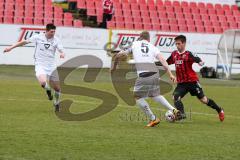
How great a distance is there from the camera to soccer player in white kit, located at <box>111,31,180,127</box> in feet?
44.5

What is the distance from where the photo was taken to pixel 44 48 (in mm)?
16875

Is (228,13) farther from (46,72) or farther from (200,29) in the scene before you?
(46,72)

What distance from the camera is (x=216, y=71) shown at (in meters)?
33.4

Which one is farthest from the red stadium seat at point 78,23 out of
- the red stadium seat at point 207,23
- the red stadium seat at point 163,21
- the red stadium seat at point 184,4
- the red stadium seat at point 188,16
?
the red stadium seat at point 207,23

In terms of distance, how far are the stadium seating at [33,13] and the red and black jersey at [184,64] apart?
2127 centimetres

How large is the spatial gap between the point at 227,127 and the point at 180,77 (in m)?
1.75

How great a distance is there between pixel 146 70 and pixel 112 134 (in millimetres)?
2295

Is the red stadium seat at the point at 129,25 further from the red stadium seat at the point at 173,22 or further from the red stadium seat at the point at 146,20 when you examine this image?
the red stadium seat at the point at 173,22

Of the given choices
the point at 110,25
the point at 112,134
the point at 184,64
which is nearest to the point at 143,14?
the point at 110,25

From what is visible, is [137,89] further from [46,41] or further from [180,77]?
[46,41]

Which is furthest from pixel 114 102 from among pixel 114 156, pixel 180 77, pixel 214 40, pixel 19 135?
pixel 214 40

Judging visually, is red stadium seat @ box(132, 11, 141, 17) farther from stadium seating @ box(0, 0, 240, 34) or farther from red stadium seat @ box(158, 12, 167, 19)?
red stadium seat @ box(158, 12, 167, 19)

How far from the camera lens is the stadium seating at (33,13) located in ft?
116

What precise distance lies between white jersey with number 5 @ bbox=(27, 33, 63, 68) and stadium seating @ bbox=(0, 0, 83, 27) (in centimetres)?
1833
